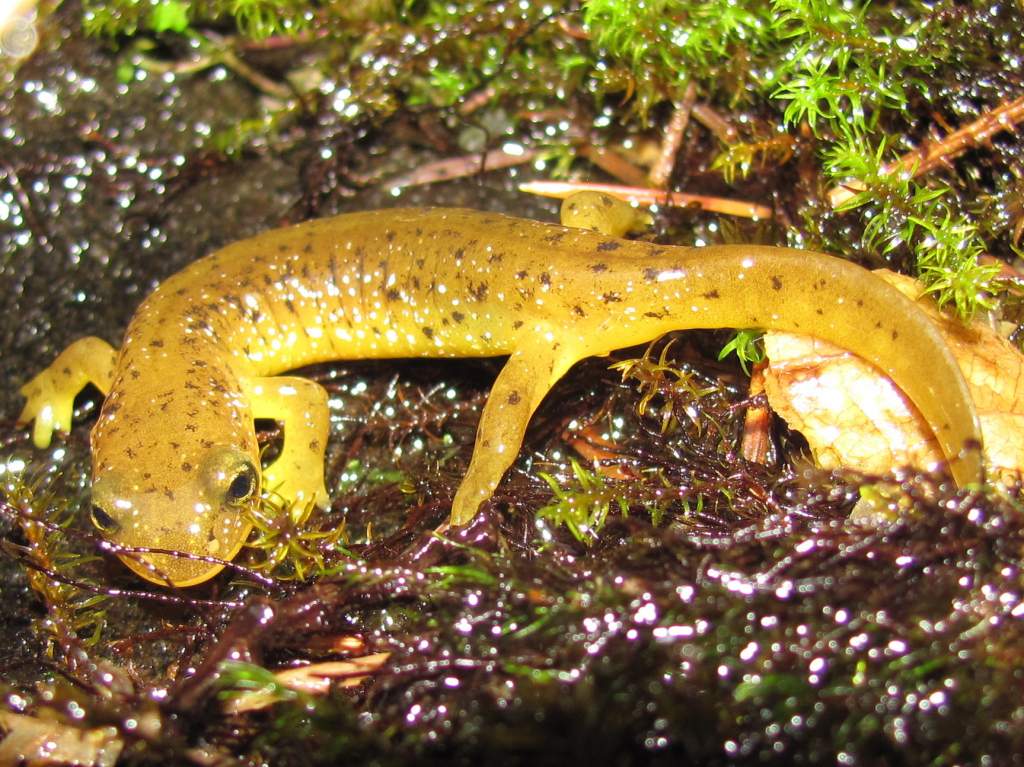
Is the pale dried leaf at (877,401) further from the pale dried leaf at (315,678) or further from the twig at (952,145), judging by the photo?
the pale dried leaf at (315,678)

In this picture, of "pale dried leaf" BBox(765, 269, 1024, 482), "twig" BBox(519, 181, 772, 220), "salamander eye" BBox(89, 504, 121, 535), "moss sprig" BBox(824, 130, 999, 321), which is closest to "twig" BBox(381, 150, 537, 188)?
"twig" BBox(519, 181, 772, 220)

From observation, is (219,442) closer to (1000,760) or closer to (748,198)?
(748,198)

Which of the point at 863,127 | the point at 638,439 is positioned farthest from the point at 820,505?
the point at 863,127

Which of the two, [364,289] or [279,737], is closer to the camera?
[279,737]

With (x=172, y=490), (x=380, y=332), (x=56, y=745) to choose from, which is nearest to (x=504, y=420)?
(x=380, y=332)

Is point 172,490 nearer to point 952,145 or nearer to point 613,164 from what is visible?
point 613,164

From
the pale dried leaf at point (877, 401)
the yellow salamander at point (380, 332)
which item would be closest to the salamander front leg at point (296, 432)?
the yellow salamander at point (380, 332)
